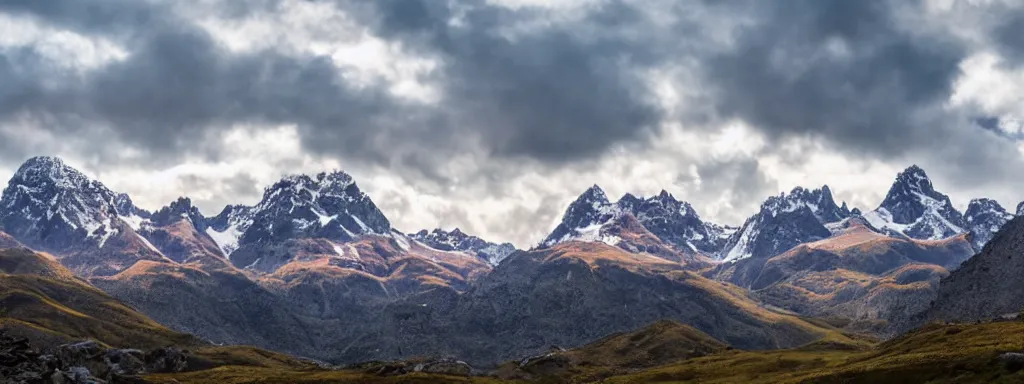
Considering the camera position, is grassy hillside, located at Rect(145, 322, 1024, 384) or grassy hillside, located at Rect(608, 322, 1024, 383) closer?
grassy hillside, located at Rect(608, 322, 1024, 383)

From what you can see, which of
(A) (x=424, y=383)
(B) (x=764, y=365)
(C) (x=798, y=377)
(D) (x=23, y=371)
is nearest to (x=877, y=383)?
(C) (x=798, y=377)

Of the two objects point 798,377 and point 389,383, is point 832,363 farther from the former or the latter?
point 389,383

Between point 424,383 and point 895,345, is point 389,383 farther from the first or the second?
point 895,345

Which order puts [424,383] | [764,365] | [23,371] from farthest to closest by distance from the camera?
[424,383]
[764,365]
[23,371]

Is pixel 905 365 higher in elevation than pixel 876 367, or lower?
lower

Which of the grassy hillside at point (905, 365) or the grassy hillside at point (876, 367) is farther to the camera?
the grassy hillside at point (876, 367)

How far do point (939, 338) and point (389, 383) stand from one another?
100727 mm

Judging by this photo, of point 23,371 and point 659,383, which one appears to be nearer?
point 23,371

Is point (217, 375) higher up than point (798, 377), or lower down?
higher up

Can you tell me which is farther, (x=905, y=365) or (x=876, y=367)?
(x=876, y=367)

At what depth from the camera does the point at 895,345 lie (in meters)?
141

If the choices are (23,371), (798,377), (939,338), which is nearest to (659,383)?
(798,377)

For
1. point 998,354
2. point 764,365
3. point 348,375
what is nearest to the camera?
point 998,354

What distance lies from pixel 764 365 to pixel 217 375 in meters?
122
